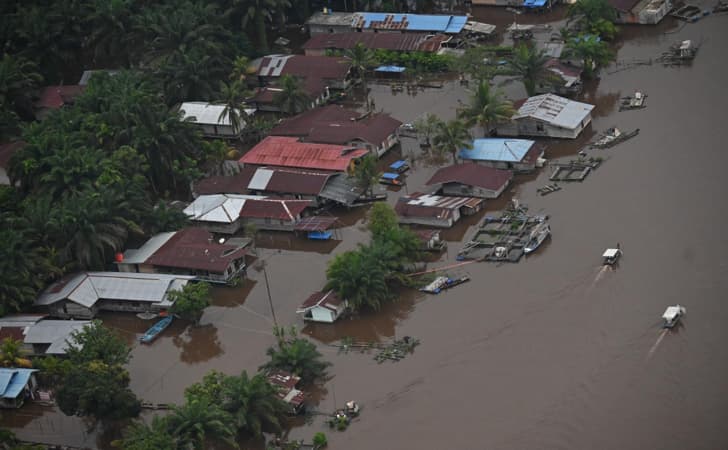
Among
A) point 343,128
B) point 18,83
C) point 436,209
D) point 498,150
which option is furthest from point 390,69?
point 18,83

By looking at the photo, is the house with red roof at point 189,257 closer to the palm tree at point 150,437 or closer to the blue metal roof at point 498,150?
the palm tree at point 150,437

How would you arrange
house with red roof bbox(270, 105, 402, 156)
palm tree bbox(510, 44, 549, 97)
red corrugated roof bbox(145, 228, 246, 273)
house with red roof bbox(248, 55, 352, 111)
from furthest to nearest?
house with red roof bbox(248, 55, 352, 111), palm tree bbox(510, 44, 549, 97), house with red roof bbox(270, 105, 402, 156), red corrugated roof bbox(145, 228, 246, 273)

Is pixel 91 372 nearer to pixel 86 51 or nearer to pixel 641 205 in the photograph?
pixel 641 205

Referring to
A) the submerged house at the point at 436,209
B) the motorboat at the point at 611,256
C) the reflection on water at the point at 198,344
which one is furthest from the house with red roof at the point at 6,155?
the motorboat at the point at 611,256

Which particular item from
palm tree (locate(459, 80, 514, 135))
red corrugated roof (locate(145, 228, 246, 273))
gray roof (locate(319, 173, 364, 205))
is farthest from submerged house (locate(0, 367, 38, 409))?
palm tree (locate(459, 80, 514, 135))

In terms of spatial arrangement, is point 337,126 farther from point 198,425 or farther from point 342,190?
point 198,425

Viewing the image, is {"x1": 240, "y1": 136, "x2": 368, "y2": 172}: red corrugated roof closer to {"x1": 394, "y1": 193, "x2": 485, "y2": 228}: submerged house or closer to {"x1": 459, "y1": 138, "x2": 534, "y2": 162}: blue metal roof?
{"x1": 394, "y1": 193, "x2": 485, "y2": 228}: submerged house

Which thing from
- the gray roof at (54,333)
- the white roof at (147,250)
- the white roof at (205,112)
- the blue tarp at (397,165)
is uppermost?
the blue tarp at (397,165)
